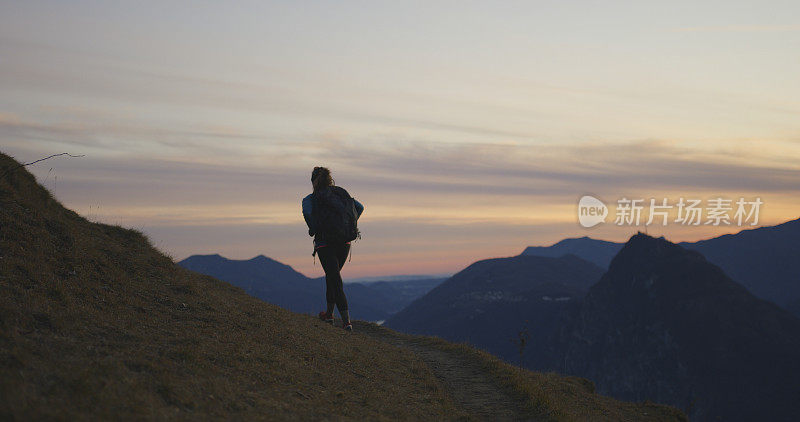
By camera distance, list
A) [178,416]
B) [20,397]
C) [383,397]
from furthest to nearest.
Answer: [383,397] < [178,416] < [20,397]

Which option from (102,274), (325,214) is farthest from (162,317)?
(325,214)

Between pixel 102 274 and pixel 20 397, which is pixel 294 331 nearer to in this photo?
pixel 102 274

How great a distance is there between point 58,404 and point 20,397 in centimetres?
38

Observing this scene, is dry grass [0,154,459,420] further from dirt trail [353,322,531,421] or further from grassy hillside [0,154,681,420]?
dirt trail [353,322,531,421]

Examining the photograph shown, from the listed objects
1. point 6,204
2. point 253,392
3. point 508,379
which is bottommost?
point 508,379

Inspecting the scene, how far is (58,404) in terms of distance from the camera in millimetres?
6246

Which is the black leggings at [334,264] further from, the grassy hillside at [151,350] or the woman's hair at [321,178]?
the woman's hair at [321,178]

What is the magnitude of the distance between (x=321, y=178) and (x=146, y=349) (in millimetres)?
6672

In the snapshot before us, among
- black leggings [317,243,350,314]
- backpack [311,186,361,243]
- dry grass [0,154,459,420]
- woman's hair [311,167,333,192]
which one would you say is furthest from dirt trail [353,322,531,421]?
woman's hair [311,167,333,192]

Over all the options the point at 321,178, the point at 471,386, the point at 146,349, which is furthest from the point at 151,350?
the point at 471,386

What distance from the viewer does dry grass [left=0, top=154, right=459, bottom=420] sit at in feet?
22.8

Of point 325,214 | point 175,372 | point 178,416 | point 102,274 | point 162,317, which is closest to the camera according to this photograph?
point 178,416

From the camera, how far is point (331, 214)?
14367 millimetres

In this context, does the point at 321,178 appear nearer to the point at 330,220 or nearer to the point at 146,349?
the point at 330,220
